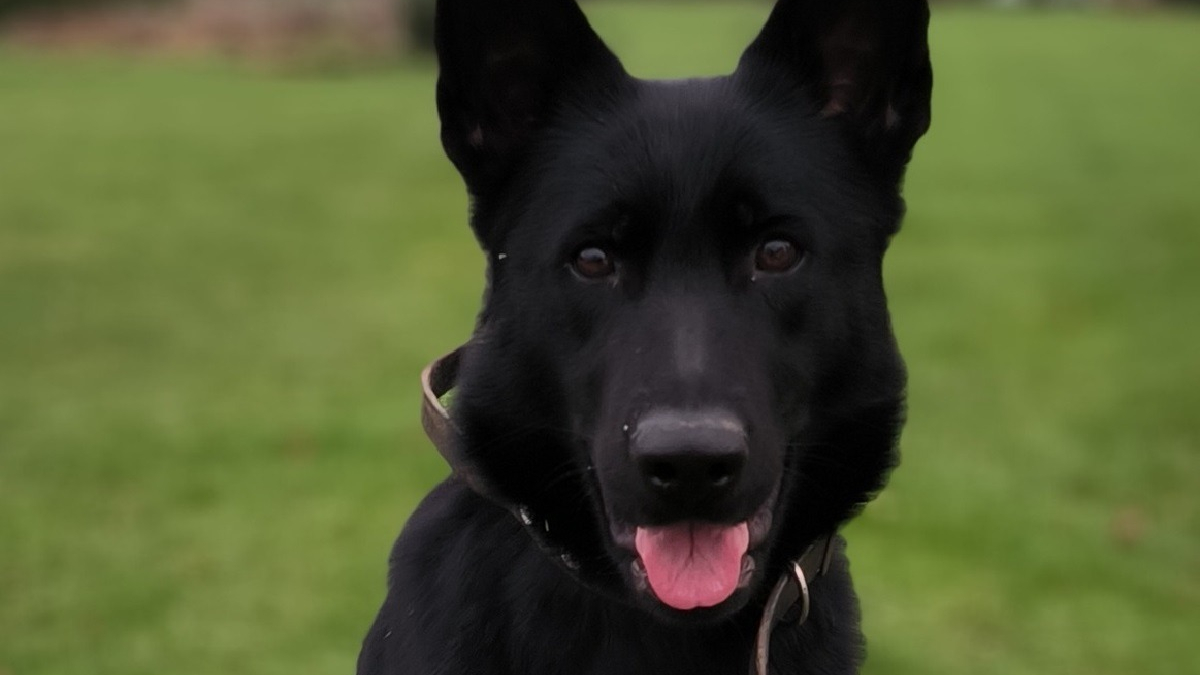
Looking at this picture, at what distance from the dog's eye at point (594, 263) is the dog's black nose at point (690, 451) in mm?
343

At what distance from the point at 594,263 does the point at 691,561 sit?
52 centimetres

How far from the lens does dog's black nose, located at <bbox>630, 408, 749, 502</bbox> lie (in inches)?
83.4

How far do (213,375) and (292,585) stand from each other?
2.58 meters

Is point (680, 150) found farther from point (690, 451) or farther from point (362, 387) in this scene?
point (362, 387)

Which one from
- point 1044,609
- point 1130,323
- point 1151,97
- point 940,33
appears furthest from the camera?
point 940,33

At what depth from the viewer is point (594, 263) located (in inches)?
96.0

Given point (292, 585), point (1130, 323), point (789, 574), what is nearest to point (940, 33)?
point (1130, 323)

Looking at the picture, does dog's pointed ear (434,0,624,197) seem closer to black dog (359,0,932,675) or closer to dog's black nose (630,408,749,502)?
black dog (359,0,932,675)

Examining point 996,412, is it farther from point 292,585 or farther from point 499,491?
point 499,491

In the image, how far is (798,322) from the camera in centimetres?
243

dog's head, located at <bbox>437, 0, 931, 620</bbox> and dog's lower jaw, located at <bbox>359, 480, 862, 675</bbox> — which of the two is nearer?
dog's head, located at <bbox>437, 0, 931, 620</bbox>

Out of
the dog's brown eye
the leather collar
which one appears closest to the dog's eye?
the dog's brown eye

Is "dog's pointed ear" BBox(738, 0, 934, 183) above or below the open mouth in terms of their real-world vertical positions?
above

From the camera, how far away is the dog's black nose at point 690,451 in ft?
6.95
